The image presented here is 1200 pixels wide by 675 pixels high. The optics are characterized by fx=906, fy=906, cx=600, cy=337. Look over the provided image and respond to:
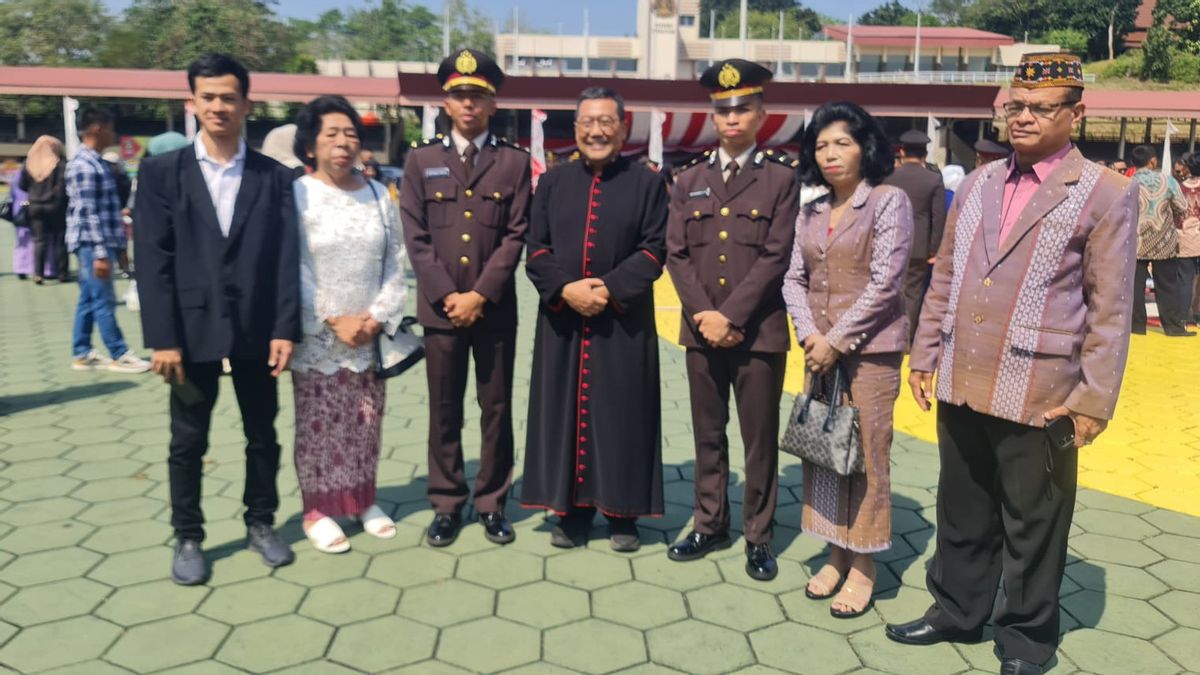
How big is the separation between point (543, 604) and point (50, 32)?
6536 centimetres

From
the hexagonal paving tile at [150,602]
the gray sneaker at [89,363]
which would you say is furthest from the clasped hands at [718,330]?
the gray sneaker at [89,363]

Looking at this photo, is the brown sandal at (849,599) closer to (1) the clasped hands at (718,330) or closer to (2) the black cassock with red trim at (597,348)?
(2) the black cassock with red trim at (597,348)

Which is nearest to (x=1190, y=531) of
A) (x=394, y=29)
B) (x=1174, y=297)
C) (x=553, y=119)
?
(x=1174, y=297)

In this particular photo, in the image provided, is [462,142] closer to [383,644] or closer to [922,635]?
[383,644]

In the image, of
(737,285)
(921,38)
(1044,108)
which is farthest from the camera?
(921,38)

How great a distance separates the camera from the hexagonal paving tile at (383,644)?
2.97 m

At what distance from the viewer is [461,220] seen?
12.6 ft

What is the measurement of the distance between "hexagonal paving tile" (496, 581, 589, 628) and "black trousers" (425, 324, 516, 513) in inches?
23.1

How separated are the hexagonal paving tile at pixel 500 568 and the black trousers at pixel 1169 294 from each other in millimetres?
7468

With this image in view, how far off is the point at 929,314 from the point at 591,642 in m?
1.62

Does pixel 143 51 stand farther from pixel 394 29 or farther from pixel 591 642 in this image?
pixel 591 642

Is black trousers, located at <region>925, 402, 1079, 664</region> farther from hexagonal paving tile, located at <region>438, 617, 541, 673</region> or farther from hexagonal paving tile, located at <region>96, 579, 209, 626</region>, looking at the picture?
hexagonal paving tile, located at <region>96, 579, 209, 626</region>

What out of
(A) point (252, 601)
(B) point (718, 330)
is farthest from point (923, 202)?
(A) point (252, 601)

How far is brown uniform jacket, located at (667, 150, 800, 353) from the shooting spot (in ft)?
11.5
